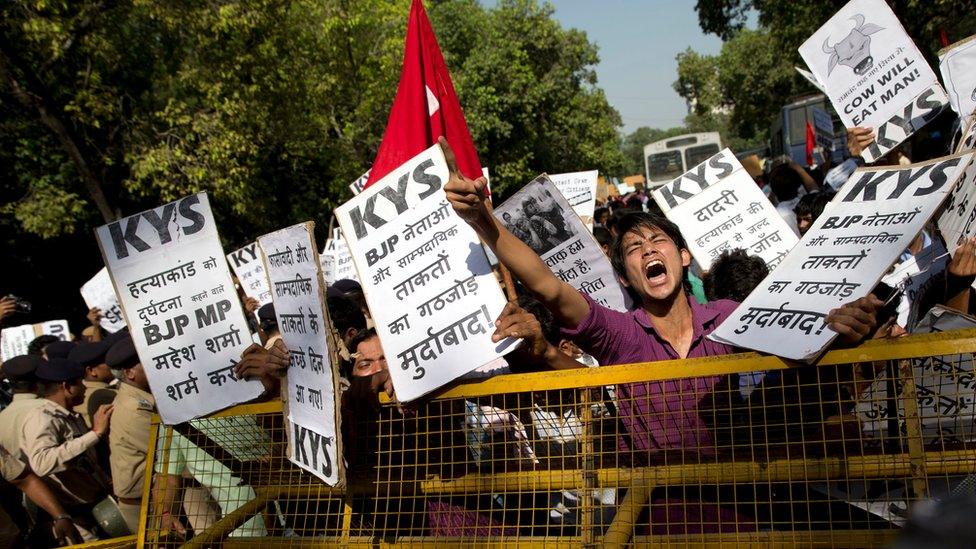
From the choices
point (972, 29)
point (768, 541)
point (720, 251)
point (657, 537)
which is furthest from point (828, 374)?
point (972, 29)

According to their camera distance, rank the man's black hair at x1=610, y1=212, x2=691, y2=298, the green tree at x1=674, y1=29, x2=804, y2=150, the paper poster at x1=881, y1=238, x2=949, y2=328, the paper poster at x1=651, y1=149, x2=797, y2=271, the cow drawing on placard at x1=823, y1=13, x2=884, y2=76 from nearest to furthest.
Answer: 1. the man's black hair at x1=610, y1=212, x2=691, y2=298
2. the paper poster at x1=881, y1=238, x2=949, y2=328
3. the cow drawing on placard at x1=823, y1=13, x2=884, y2=76
4. the paper poster at x1=651, y1=149, x2=797, y2=271
5. the green tree at x1=674, y1=29, x2=804, y2=150

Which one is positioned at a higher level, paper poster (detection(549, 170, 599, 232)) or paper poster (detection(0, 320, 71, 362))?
paper poster (detection(0, 320, 71, 362))

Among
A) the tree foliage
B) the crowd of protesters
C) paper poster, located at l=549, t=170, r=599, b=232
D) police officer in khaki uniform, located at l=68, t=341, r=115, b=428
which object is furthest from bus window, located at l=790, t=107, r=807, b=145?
police officer in khaki uniform, located at l=68, t=341, r=115, b=428

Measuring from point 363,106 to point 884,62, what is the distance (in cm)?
1772

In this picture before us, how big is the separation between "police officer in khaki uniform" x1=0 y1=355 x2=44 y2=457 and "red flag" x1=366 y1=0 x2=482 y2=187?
2.57m

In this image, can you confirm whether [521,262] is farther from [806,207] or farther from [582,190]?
[582,190]

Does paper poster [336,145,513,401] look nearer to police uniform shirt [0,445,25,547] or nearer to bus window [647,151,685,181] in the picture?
police uniform shirt [0,445,25,547]

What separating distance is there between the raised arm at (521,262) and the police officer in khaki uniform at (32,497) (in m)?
3.04

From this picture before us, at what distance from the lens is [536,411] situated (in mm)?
3188

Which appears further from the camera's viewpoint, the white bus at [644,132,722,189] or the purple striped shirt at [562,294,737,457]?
the white bus at [644,132,722,189]

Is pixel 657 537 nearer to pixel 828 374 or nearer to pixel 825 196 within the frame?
pixel 828 374

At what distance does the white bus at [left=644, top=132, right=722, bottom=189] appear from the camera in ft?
116

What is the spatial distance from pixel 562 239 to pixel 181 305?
7.37 ft

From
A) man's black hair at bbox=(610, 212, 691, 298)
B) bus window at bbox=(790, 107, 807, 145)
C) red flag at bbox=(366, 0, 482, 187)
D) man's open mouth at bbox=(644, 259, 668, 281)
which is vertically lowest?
man's open mouth at bbox=(644, 259, 668, 281)
